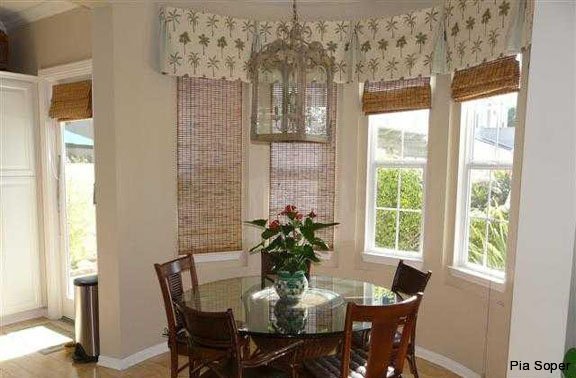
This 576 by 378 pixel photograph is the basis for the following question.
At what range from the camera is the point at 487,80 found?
267 centimetres

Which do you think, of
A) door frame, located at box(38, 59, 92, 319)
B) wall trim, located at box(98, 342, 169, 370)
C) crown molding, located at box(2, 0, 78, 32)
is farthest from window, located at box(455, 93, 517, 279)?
door frame, located at box(38, 59, 92, 319)

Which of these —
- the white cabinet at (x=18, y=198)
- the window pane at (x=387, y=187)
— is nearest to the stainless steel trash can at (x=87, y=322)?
the white cabinet at (x=18, y=198)

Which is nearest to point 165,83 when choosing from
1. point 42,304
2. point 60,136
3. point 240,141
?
point 240,141

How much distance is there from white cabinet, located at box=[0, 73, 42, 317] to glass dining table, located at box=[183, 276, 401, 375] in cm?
222

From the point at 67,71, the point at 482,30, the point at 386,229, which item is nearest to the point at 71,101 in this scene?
the point at 67,71

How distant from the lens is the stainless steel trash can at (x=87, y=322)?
10.1ft

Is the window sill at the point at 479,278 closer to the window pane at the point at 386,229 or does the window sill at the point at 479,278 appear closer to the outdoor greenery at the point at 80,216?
the window pane at the point at 386,229

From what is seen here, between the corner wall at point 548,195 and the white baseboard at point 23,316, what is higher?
the corner wall at point 548,195

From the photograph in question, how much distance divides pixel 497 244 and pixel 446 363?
100cm

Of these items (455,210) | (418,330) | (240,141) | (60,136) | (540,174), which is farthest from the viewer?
(60,136)

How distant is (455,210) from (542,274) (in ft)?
4.82

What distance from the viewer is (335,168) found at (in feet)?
11.7

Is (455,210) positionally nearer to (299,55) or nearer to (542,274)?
(542,274)

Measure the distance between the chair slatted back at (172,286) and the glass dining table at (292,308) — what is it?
0.09 m
